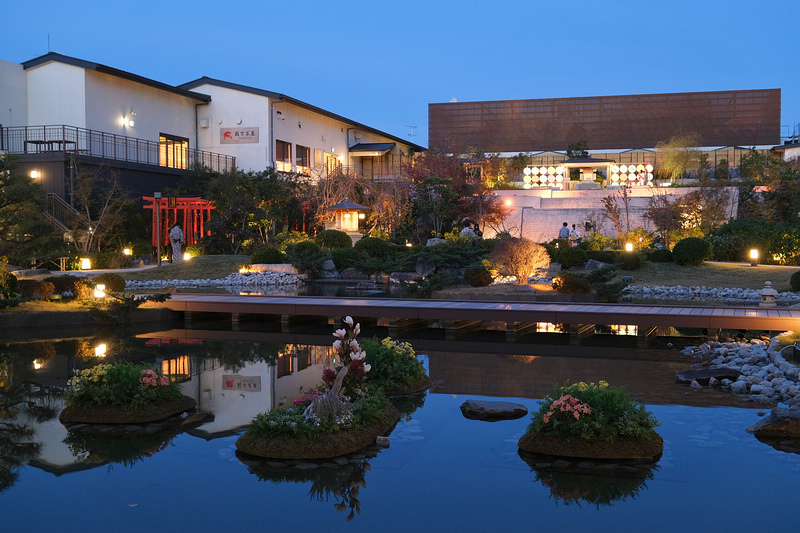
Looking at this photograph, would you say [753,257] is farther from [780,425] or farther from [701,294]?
[780,425]

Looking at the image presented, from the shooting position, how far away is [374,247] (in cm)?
2672

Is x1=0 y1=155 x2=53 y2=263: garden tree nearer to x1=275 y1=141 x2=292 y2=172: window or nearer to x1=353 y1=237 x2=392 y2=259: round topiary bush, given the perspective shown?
x1=353 y1=237 x2=392 y2=259: round topiary bush

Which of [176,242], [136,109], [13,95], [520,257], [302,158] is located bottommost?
[520,257]

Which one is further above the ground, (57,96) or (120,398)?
(57,96)

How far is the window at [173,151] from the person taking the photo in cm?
3400

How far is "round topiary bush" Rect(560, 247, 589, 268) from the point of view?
73.8 ft

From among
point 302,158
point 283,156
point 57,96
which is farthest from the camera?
point 302,158

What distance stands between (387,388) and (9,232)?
434 inches

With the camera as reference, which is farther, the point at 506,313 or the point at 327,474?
the point at 506,313

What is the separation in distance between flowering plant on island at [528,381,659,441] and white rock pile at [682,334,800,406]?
252cm

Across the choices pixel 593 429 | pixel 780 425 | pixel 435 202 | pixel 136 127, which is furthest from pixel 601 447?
pixel 136 127

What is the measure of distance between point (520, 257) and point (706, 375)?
884 cm

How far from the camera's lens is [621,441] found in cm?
701

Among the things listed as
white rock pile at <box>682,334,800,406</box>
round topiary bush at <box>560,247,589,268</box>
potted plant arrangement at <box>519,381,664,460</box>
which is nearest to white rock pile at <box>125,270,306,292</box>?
round topiary bush at <box>560,247,589,268</box>
